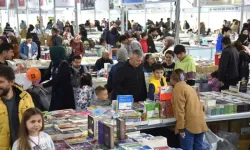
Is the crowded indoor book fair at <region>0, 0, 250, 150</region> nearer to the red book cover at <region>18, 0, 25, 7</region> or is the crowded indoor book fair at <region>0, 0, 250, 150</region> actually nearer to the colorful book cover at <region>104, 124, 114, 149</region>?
the colorful book cover at <region>104, 124, 114, 149</region>

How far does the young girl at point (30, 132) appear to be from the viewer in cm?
304

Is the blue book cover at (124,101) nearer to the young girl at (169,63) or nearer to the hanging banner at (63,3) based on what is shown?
the young girl at (169,63)

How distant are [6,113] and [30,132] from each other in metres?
0.25

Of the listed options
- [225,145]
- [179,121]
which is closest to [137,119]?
[179,121]

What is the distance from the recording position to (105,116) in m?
4.44

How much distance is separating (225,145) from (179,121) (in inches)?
39.6

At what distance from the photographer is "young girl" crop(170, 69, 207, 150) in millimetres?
4520

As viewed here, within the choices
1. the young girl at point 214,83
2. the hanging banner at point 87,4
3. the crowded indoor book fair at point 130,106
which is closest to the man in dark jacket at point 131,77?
the crowded indoor book fair at point 130,106

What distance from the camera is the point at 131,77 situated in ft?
16.5

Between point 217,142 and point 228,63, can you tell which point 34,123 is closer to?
point 217,142

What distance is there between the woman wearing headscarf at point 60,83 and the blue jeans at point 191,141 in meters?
2.05

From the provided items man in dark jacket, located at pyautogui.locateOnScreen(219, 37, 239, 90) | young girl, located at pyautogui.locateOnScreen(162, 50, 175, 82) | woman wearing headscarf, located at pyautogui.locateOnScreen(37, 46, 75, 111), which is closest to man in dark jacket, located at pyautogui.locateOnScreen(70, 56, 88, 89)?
woman wearing headscarf, located at pyautogui.locateOnScreen(37, 46, 75, 111)

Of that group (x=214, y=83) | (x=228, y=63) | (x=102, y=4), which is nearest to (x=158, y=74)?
(x=228, y=63)

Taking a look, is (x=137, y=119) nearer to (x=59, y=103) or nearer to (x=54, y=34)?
(x=59, y=103)
